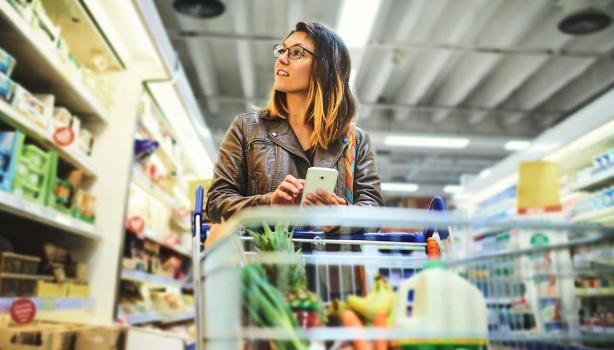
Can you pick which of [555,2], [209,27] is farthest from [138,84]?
[555,2]

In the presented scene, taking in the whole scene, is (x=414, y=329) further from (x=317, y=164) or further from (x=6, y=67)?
(x=6, y=67)

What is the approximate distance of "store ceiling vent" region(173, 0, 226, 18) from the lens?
555 cm

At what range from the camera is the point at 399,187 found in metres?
14.5

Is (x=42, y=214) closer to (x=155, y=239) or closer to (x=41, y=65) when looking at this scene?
(x=41, y=65)

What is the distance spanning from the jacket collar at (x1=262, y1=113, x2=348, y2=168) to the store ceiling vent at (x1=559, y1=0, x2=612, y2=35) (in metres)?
4.93

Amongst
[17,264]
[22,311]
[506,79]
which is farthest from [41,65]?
[506,79]

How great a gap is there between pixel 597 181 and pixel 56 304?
439 centimetres

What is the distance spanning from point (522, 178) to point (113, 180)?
136 inches

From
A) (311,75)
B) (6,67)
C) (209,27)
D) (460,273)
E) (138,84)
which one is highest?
(209,27)

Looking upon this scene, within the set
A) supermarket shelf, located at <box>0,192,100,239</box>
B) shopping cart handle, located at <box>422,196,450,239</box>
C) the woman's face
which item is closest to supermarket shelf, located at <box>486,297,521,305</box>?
shopping cart handle, located at <box>422,196,450,239</box>

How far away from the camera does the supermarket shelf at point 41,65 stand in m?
2.33

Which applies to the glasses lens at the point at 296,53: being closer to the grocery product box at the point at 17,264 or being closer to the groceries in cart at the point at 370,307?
the groceries in cart at the point at 370,307

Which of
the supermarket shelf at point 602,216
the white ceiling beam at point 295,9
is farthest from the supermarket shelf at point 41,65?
the supermarket shelf at point 602,216

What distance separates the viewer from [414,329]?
916 millimetres
